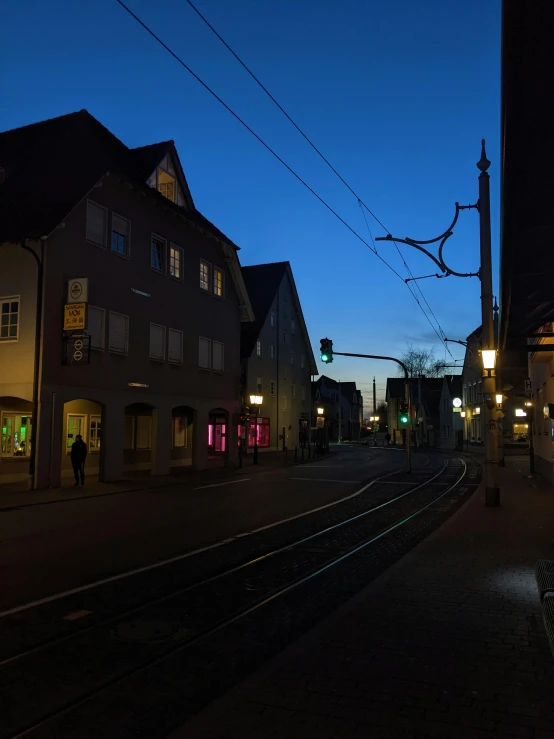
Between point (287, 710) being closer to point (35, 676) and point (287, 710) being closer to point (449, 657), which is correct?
point (449, 657)

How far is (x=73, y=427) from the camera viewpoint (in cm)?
2448

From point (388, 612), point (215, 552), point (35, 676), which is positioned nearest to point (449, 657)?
point (388, 612)

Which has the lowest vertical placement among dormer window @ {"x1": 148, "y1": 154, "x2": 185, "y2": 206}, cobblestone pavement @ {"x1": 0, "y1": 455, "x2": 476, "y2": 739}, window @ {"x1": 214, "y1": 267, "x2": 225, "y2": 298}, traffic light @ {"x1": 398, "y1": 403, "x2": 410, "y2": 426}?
cobblestone pavement @ {"x1": 0, "y1": 455, "x2": 476, "y2": 739}

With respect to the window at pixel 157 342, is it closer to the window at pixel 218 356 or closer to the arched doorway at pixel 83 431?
the arched doorway at pixel 83 431

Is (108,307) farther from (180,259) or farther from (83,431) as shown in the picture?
(180,259)

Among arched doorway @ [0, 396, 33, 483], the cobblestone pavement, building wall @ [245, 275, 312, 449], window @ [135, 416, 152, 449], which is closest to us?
the cobblestone pavement

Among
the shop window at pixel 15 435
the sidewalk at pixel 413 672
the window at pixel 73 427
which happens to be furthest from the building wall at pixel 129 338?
the sidewalk at pixel 413 672

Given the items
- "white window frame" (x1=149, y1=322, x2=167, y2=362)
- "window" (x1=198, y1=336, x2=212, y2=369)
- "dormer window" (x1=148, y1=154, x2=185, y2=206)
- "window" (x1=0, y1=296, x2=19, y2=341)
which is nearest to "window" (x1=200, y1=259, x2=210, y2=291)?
"window" (x1=198, y1=336, x2=212, y2=369)

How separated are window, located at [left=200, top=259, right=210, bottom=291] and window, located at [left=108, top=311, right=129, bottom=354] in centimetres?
638

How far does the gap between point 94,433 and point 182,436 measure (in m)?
6.67

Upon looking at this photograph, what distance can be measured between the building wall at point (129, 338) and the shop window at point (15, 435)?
0.69 metres

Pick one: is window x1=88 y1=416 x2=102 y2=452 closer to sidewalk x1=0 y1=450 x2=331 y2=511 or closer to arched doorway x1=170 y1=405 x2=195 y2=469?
sidewalk x1=0 y1=450 x2=331 y2=511

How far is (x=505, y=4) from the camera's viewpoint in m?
3.63

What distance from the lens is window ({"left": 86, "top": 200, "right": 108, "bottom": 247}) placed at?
22.4m
